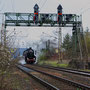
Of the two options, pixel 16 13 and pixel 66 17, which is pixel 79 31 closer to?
pixel 66 17

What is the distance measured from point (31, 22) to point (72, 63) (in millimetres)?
9568

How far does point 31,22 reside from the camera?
109ft

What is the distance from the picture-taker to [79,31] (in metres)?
32.8

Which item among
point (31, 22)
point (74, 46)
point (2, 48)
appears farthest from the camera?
point (74, 46)

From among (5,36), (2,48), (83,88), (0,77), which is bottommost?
(83,88)

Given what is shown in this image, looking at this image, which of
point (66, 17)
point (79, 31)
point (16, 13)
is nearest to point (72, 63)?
point (79, 31)

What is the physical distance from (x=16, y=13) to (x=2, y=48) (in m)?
26.3

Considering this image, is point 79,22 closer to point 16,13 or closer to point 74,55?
point 74,55

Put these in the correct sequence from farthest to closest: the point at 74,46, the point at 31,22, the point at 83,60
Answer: the point at 74,46, the point at 31,22, the point at 83,60

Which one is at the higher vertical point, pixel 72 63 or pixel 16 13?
pixel 16 13

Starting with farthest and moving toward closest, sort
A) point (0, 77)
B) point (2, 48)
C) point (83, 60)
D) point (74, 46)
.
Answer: point (74, 46)
point (83, 60)
point (0, 77)
point (2, 48)

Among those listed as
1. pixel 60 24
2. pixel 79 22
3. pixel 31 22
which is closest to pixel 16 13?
pixel 31 22

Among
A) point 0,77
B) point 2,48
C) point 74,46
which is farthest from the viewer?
point 74,46

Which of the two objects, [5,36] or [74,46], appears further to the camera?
[74,46]
